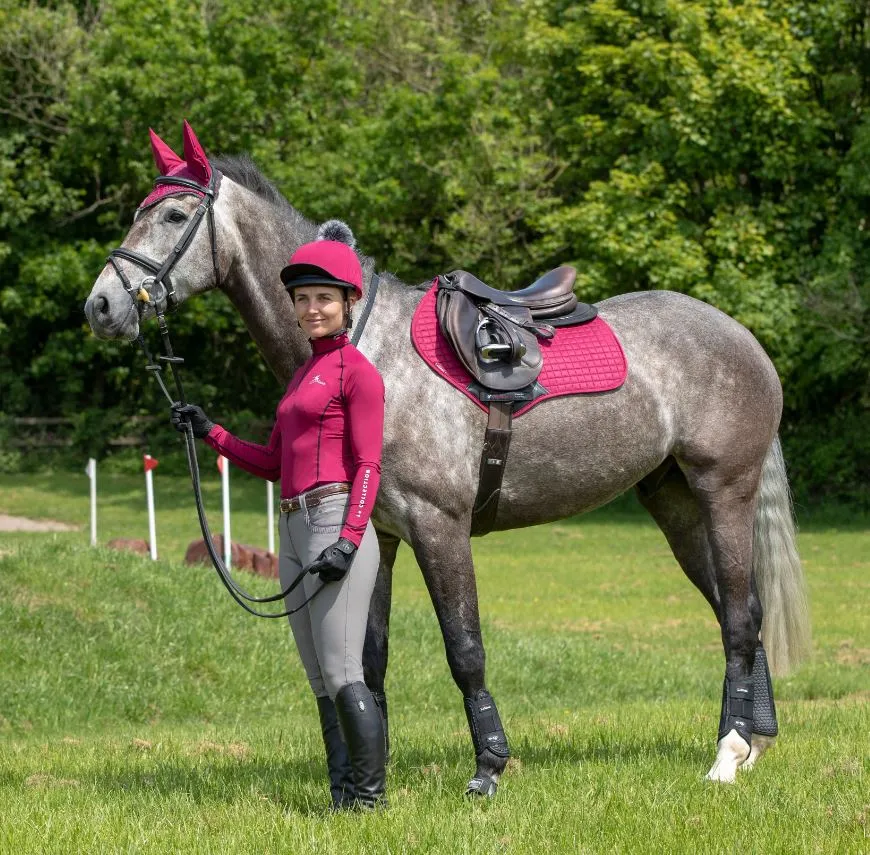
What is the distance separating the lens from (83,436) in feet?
104

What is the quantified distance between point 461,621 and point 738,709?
4.90 ft

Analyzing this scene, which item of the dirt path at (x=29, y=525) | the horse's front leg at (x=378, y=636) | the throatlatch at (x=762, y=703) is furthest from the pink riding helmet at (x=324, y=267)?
the dirt path at (x=29, y=525)

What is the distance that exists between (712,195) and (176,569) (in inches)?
642

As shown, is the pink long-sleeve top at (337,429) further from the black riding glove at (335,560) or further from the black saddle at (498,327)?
the black saddle at (498,327)

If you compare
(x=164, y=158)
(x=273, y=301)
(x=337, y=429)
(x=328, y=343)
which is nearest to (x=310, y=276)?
(x=328, y=343)

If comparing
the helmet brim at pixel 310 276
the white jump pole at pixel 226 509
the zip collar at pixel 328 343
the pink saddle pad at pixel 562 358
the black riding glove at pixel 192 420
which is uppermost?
the helmet brim at pixel 310 276

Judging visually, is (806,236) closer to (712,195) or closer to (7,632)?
(712,195)

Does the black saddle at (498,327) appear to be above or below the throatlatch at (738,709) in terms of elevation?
above

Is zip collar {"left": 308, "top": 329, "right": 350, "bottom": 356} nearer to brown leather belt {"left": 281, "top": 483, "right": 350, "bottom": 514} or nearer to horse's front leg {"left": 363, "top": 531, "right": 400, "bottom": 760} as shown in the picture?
brown leather belt {"left": 281, "top": 483, "right": 350, "bottom": 514}

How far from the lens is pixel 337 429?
478 centimetres

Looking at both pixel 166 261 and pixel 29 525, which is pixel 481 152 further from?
pixel 166 261

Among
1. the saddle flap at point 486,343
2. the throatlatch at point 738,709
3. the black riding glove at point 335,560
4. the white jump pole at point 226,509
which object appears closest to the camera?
the black riding glove at point 335,560

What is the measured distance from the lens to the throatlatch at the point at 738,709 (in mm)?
5789

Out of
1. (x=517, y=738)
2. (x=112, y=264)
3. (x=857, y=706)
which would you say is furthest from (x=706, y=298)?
(x=112, y=264)
